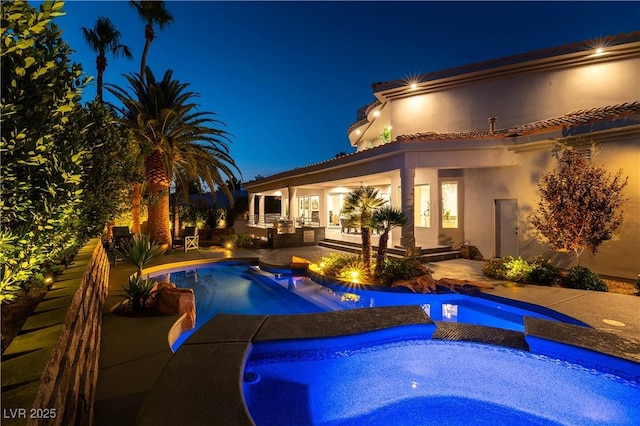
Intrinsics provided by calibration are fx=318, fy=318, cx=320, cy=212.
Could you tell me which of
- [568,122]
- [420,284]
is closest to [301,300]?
[420,284]

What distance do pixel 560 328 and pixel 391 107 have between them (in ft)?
45.3

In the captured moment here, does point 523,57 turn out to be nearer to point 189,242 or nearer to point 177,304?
point 177,304

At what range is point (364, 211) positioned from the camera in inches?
403

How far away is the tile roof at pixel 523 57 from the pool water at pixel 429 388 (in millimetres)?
12795

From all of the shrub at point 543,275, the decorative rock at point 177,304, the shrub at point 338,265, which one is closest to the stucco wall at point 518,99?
the shrub at point 543,275

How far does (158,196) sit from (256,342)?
12.9m

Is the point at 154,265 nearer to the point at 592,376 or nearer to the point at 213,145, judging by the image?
the point at 213,145

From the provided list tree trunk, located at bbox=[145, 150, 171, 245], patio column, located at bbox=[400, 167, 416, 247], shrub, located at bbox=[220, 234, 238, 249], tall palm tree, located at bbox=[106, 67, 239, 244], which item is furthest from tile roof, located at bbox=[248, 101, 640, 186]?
tree trunk, located at bbox=[145, 150, 171, 245]

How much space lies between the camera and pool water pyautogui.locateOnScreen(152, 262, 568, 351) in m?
7.40

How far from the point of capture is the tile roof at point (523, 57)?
1133 centimetres

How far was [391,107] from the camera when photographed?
16.7 m

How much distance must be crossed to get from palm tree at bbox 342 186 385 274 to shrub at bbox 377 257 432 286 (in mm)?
691

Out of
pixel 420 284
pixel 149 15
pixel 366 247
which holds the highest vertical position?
pixel 149 15

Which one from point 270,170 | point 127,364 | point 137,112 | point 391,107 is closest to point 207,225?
point 137,112
